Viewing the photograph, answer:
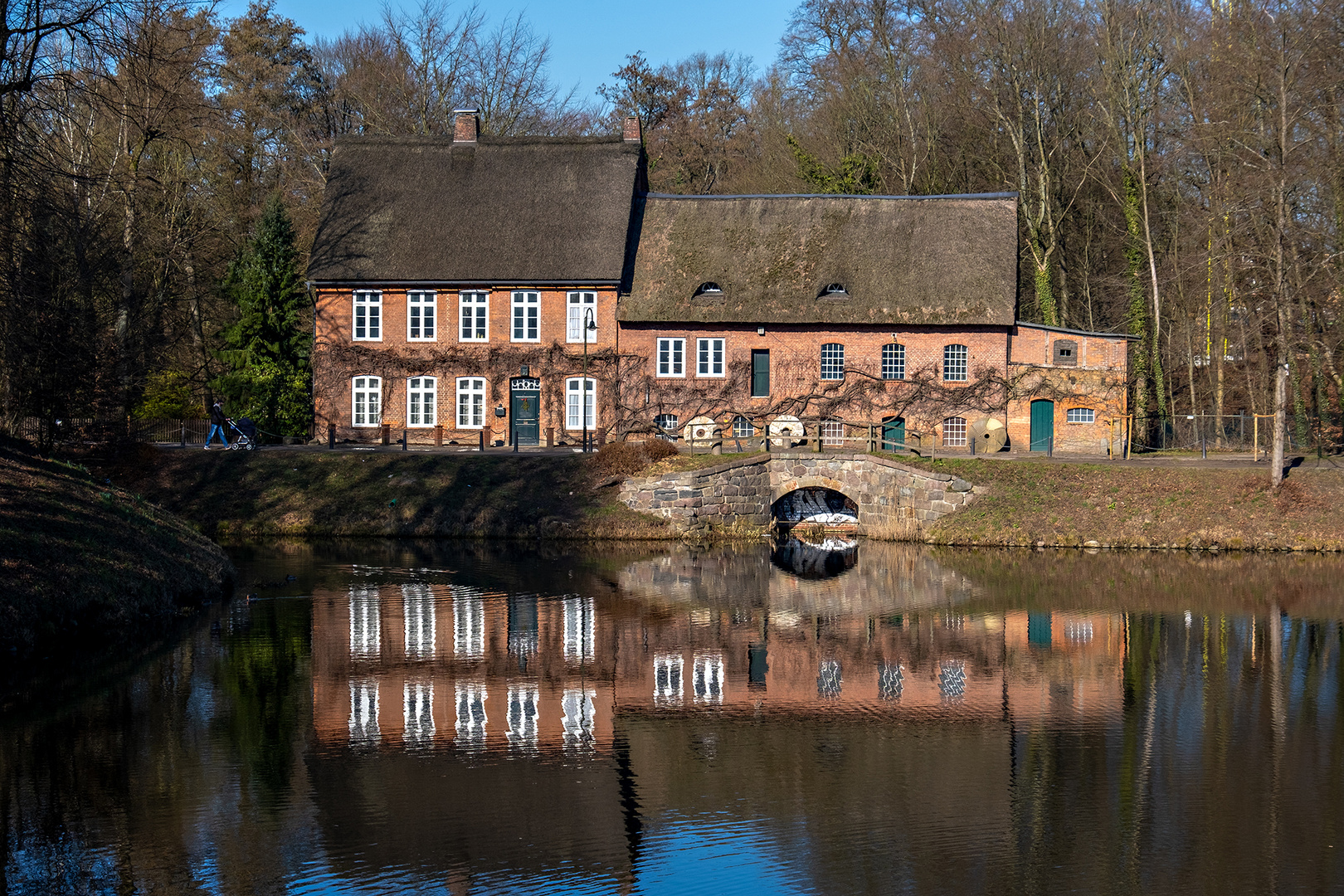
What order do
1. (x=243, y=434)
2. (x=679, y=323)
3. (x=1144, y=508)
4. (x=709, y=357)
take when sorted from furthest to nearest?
(x=709, y=357) < (x=679, y=323) < (x=243, y=434) < (x=1144, y=508)

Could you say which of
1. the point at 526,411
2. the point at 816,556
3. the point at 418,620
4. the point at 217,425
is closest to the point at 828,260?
the point at 526,411

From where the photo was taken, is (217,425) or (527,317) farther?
(527,317)

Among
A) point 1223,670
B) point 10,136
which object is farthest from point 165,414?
point 1223,670

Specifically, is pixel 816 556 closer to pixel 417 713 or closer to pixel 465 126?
pixel 417 713

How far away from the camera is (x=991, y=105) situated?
141 feet

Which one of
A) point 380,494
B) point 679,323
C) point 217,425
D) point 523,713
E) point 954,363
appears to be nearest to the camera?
point 523,713

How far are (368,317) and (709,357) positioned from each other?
32.8ft

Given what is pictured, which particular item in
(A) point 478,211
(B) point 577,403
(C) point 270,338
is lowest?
(B) point 577,403

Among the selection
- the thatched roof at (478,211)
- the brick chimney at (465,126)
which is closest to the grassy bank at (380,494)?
the thatched roof at (478,211)

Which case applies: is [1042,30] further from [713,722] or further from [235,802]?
[235,802]

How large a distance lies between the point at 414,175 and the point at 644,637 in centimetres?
2390

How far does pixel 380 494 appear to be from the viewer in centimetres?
3164

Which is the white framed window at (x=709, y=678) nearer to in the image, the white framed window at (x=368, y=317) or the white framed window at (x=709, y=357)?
the white framed window at (x=709, y=357)

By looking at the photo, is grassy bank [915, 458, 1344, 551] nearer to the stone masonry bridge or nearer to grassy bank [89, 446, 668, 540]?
the stone masonry bridge
